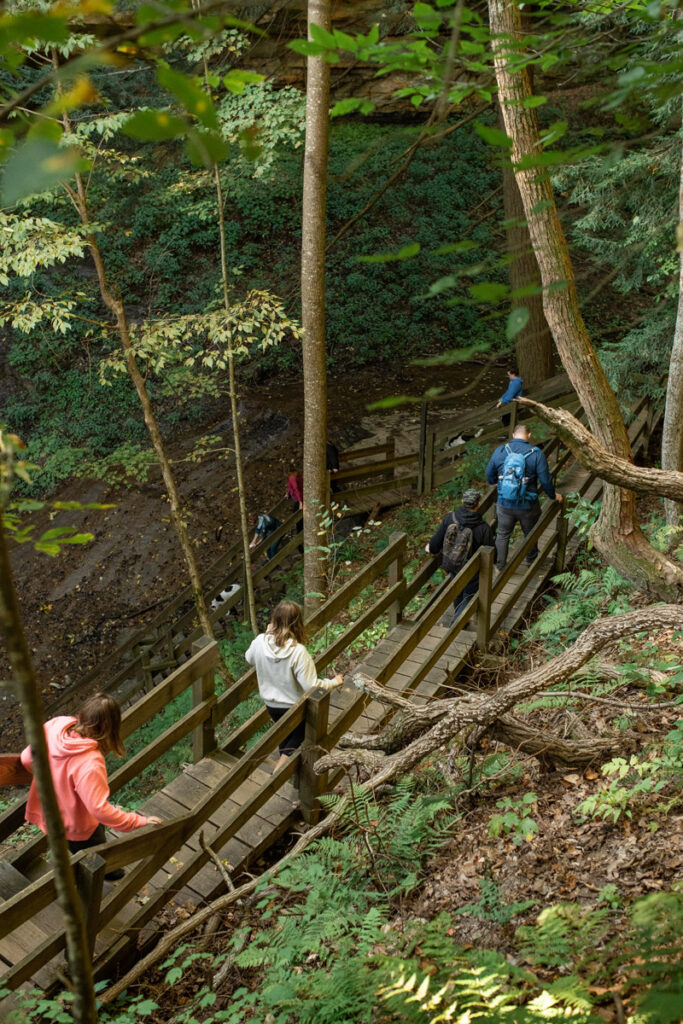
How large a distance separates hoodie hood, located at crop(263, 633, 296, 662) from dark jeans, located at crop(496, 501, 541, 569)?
3816mm

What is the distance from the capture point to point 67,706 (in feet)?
36.6

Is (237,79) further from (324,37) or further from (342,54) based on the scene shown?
(342,54)

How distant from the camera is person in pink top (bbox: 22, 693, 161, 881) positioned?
3537mm

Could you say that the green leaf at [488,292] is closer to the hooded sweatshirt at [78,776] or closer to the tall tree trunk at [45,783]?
the tall tree trunk at [45,783]

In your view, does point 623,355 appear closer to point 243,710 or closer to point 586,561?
point 586,561

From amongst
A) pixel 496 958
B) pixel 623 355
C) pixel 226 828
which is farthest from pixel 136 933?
pixel 623 355

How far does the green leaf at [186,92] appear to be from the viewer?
1.20 metres

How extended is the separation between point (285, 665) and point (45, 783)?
335 centimetres

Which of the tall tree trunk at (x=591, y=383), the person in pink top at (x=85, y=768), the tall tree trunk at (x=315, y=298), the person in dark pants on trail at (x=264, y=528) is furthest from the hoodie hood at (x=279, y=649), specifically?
the person in dark pants on trail at (x=264, y=528)

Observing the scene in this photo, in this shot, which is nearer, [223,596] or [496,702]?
[496,702]

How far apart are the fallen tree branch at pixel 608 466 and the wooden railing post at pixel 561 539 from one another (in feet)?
Answer: 9.90

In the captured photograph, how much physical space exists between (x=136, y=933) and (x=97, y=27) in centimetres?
1892

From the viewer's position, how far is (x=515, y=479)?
7.92 meters

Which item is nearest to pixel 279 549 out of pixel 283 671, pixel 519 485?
pixel 519 485
